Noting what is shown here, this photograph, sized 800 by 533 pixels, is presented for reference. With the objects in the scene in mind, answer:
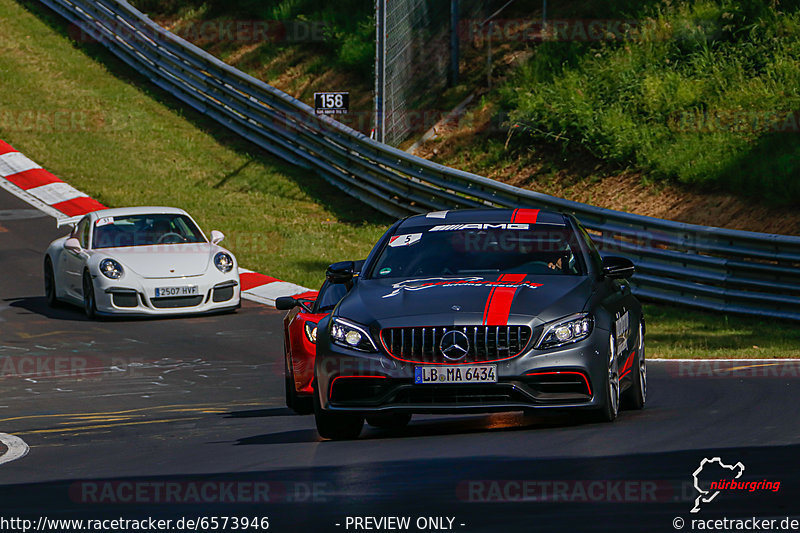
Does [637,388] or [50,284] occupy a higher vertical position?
[637,388]

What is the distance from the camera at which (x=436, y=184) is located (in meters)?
22.1

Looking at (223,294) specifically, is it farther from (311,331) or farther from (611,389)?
(611,389)

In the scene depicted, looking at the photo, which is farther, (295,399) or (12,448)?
(295,399)

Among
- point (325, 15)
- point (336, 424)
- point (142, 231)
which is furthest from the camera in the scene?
point (325, 15)

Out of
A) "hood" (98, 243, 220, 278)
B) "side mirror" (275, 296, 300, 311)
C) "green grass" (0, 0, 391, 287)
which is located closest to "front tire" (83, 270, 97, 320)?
"hood" (98, 243, 220, 278)

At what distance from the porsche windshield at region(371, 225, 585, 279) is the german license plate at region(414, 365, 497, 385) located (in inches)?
41.8

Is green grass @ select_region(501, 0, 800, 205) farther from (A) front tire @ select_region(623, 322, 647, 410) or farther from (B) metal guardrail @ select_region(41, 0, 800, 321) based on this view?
(A) front tire @ select_region(623, 322, 647, 410)

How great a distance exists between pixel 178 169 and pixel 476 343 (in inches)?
772

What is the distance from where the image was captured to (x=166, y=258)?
56.2ft

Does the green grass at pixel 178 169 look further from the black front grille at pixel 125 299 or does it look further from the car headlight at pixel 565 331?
the car headlight at pixel 565 331

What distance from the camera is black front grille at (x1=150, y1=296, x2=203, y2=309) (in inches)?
661

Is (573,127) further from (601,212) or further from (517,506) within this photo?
(517,506)

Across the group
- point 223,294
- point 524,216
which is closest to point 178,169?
point 223,294

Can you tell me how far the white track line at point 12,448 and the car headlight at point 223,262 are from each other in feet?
25.6
